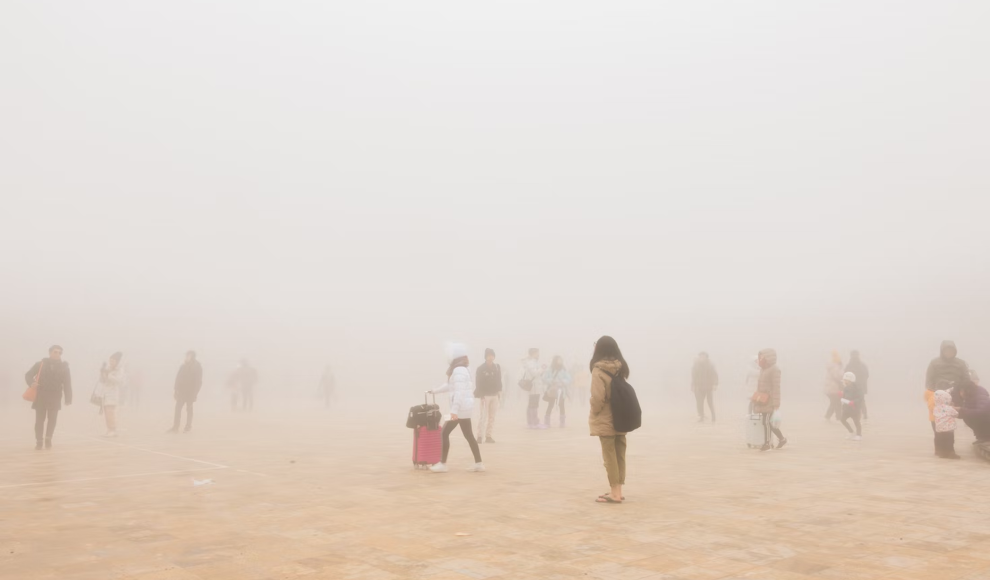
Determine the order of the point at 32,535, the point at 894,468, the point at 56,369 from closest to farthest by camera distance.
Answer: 1. the point at 32,535
2. the point at 894,468
3. the point at 56,369

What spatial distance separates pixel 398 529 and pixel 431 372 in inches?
2507

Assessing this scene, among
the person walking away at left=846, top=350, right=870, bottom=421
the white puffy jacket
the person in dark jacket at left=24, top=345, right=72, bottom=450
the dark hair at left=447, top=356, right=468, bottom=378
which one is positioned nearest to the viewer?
the white puffy jacket

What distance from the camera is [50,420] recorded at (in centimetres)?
1530

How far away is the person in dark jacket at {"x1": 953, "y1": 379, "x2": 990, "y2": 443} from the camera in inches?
472

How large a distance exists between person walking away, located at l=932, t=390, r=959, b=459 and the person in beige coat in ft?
24.1

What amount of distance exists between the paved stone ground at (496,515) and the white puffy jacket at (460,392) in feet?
3.16

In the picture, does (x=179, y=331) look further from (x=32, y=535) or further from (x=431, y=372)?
(x=32, y=535)

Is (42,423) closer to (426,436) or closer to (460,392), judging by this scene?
(426,436)

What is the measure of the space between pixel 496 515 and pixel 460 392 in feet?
12.6

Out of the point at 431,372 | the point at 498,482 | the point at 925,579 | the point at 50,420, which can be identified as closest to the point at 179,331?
the point at 431,372

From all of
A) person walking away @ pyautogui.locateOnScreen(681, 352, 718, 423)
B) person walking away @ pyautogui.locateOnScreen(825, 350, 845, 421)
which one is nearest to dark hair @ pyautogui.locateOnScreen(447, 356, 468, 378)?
person walking away @ pyautogui.locateOnScreen(681, 352, 718, 423)

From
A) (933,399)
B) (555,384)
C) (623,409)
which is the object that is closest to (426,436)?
(623,409)

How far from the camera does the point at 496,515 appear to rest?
295 inches

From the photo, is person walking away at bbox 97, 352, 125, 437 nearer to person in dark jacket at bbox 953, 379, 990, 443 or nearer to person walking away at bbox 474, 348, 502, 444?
person walking away at bbox 474, 348, 502, 444
